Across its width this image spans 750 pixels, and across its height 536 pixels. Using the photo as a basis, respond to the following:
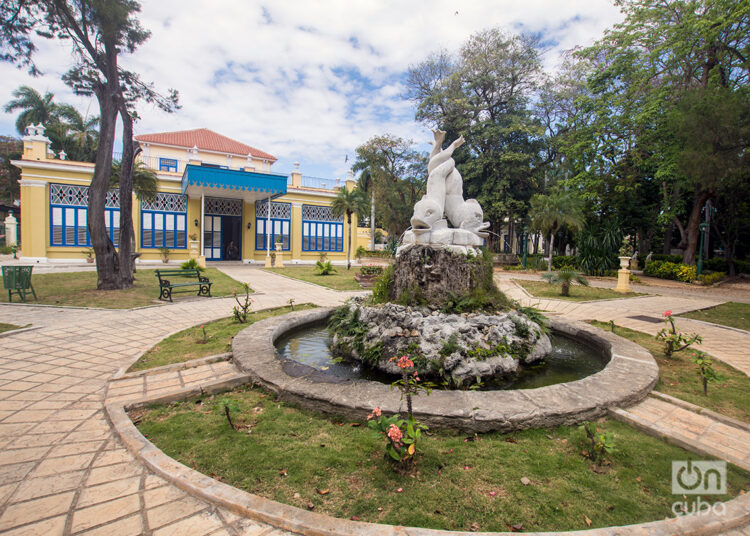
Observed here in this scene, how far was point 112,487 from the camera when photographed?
208cm

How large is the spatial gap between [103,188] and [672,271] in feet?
72.3

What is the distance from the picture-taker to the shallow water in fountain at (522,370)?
390cm

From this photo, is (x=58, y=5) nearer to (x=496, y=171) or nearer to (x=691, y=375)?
(x=691, y=375)

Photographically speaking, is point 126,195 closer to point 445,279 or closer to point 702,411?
point 445,279

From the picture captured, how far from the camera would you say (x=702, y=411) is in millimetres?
3084

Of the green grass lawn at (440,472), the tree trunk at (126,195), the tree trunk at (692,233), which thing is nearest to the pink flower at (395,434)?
the green grass lawn at (440,472)

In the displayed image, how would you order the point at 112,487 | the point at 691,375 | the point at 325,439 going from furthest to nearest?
the point at 691,375 < the point at 325,439 < the point at 112,487

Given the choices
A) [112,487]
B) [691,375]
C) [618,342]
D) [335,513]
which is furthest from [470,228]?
[112,487]

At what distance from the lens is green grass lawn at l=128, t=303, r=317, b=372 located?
14.2 ft

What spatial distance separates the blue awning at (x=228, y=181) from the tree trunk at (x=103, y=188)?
7824 mm

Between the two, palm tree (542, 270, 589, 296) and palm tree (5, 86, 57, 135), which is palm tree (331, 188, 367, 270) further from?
palm tree (5, 86, 57, 135)

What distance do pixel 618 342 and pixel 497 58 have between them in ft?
75.6

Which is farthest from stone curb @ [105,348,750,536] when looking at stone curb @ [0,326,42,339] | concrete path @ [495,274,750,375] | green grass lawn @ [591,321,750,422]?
stone curb @ [0,326,42,339]

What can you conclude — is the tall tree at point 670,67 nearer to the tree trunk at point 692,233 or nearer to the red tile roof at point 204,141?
the tree trunk at point 692,233
